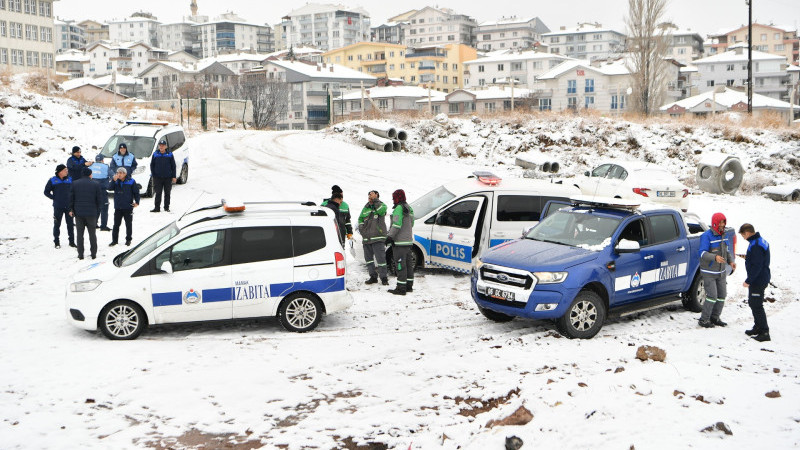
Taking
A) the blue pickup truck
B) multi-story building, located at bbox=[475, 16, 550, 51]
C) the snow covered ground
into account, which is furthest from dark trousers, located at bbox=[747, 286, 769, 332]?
multi-story building, located at bbox=[475, 16, 550, 51]

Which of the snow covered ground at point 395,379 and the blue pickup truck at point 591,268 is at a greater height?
the blue pickup truck at point 591,268

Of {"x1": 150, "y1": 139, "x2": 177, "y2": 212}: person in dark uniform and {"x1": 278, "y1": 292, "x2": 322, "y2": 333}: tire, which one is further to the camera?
{"x1": 150, "y1": 139, "x2": 177, "y2": 212}: person in dark uniform

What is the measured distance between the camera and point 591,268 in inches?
395

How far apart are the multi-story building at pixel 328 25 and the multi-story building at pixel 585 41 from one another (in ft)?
166

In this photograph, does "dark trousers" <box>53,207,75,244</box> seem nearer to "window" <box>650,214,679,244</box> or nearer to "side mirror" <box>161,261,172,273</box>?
"side mirror" <box>161,261,172,273</box>

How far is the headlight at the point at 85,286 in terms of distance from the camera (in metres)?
9.81

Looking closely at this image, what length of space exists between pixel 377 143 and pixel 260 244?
74.4ft

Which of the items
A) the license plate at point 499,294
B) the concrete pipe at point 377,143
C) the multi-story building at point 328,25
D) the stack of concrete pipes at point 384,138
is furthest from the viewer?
the multi-story building at point 328,25

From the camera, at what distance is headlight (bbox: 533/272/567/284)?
32.1ft

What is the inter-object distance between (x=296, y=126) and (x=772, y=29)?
4011 inches

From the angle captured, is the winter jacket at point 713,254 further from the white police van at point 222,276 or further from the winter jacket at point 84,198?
the winter jacket at point 84,198

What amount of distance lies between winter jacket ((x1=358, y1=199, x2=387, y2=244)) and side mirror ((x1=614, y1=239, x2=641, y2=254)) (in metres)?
4.28

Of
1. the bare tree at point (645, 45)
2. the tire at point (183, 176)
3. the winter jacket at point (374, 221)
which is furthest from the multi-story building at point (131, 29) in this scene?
the winter jacket at point (374, 221)

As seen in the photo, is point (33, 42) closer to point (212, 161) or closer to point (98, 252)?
point (212, 161)
